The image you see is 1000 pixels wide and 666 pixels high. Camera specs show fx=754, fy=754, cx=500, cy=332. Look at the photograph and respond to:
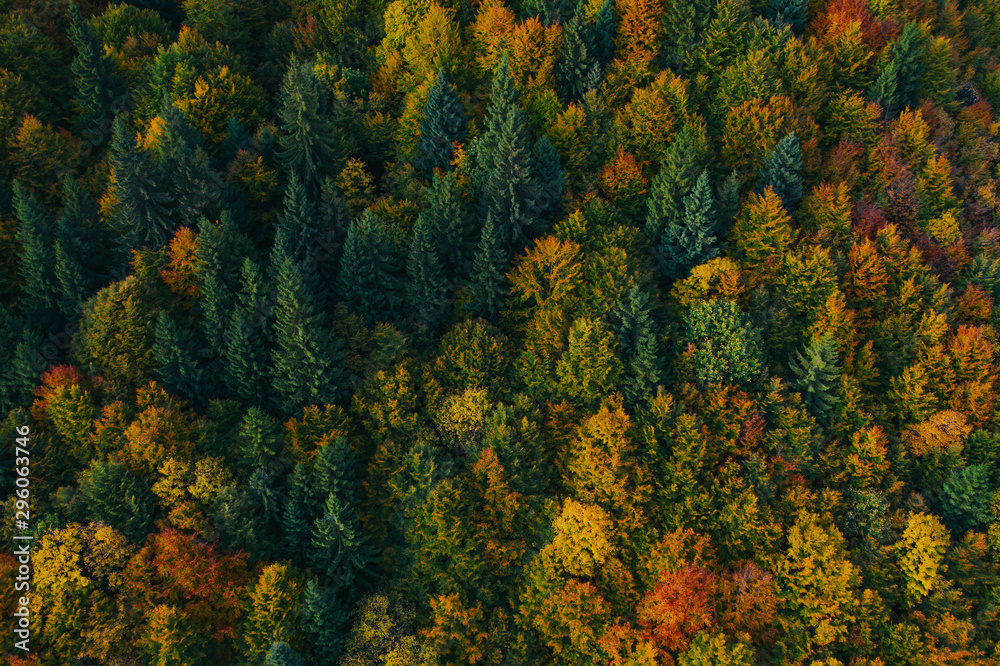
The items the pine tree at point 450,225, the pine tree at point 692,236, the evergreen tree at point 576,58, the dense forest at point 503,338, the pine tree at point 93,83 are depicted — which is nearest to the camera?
the dense forest at point 503,338

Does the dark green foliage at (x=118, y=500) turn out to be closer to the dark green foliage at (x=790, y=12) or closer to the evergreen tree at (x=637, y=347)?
the evergreen tree at (x=637, y=347)

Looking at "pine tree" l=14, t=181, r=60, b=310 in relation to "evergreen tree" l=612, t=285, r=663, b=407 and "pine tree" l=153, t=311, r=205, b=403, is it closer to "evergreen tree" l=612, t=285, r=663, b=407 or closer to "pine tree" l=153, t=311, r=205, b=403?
"pine tree" l=153, t=311, r=205, b=403

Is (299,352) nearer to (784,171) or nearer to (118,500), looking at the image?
(118,500)

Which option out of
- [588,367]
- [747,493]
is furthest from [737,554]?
[588,367]

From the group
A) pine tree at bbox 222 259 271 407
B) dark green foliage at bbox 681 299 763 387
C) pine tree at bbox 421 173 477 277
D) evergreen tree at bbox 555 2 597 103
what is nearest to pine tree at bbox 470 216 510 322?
pine tree at bbox 421 173 477 277

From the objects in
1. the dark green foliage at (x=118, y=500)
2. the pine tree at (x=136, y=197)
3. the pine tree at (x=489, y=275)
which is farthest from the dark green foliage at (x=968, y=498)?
the pine tree at (x=136, y=197)

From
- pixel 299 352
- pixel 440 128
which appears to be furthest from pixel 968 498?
pixel 299 352
